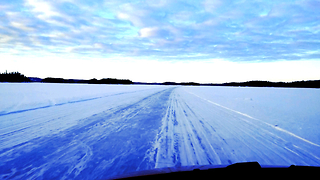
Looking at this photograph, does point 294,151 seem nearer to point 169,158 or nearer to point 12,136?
point 169,158

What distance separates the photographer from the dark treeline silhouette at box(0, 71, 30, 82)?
78975 mm

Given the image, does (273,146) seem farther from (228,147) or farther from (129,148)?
(129,148)

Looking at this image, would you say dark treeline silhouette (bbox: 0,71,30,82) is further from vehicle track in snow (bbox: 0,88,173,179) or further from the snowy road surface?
vehicle track in snow (bbox: 0,88,173,179)

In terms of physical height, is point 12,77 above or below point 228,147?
above

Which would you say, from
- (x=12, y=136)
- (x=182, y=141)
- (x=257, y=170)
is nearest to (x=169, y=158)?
(x=182, y=141)

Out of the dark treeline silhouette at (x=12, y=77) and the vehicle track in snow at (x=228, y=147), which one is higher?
the dark treeline silhouette at (x=12, y=77)

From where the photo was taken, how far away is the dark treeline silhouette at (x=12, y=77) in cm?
7897

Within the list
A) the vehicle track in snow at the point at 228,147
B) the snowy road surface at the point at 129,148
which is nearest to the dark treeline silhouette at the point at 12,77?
the snowy road surface at the point at 129,148

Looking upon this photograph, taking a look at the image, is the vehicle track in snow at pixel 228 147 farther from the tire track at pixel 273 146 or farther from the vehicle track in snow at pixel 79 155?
the vehicle track in snow at pixel 79 155

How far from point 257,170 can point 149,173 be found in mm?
994

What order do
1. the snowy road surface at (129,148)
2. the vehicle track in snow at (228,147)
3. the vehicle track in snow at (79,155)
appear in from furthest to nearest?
the vehicle track in snow at (228,147)
the snowy road surface at (129,148)
the vehicle track in snow at (79,155)

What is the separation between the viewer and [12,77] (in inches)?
3223

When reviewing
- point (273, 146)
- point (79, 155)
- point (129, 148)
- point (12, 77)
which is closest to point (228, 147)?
point (273, 146)

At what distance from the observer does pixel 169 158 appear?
295 centimetres
